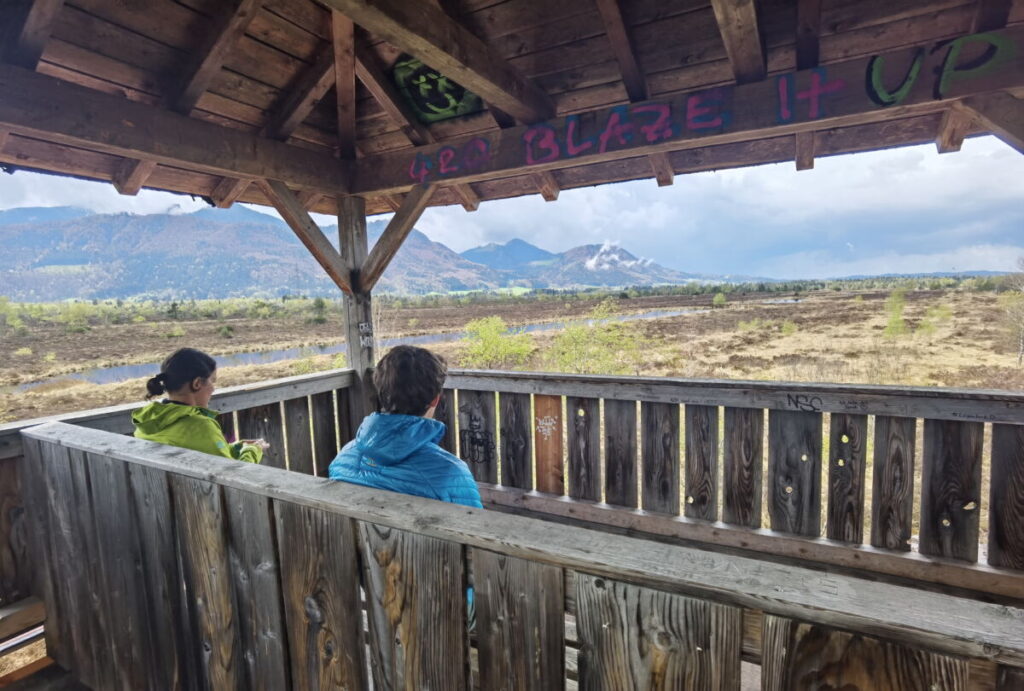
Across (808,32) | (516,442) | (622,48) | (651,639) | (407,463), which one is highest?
(622,48)

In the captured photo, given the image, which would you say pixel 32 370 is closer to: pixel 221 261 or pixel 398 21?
pixel 398 21

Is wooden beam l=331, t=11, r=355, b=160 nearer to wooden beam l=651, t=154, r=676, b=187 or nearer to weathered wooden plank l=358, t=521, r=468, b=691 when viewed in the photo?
wooden beam l=651, t=154, r=676, b=187

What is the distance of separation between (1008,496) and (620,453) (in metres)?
1.77

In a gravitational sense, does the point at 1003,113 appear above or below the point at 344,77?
below

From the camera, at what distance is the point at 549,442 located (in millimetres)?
3332

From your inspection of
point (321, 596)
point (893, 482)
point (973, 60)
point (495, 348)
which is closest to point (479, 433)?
point (893, 482)

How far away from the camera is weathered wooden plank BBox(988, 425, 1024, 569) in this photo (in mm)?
2215

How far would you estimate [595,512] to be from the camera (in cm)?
312

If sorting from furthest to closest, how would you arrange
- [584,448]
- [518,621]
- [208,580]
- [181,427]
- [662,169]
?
[662,169]
[584,448]
[181,427]
[208,580]
[518,621]

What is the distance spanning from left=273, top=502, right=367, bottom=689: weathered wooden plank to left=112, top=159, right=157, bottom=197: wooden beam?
3067 millimetres

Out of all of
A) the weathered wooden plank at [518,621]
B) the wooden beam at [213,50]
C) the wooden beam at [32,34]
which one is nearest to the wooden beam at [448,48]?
the wooden beam at [213,50]

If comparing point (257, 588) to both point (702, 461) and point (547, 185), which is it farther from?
point (547, 185)

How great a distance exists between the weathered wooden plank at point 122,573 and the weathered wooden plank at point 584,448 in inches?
89.8

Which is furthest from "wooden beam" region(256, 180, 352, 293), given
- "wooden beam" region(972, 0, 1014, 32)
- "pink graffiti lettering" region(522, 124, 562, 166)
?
"wooden beam" region(972, 0, 1014, 32)
